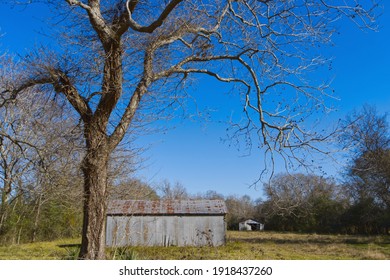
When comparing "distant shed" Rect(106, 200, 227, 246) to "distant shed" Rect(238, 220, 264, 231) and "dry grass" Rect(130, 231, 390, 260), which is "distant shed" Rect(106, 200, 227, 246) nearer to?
"dry grass" Rect(130, 231, 390, 260)

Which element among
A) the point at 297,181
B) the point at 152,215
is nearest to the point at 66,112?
the point at 297,181

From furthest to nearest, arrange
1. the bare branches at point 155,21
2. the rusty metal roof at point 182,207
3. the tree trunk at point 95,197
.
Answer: the rusty metal roof at point 182,207
the tree trunk at point 95,197
the bare branches at point 155,21

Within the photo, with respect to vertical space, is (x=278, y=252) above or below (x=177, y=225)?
below

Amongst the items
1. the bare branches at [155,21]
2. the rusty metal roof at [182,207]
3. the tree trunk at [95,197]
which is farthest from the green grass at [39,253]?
the rusty metal roof at [182,207]

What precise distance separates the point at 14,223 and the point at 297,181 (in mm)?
24197

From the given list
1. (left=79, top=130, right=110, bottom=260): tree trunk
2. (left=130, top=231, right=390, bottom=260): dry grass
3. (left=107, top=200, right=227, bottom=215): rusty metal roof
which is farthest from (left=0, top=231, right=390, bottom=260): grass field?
(left=107, top=200, right=227, bottom=215): rusty metal roof

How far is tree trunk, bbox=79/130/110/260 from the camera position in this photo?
6449mm

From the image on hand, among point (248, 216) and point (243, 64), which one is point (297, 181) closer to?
point (243, 64)

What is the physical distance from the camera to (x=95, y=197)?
6.54 meters

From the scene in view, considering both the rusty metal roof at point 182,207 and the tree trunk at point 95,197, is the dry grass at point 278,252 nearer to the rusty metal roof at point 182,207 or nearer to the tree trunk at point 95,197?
the tree trunk at point 95,197

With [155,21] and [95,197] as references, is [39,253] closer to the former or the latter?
[95,197]

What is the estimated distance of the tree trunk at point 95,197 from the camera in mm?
6449

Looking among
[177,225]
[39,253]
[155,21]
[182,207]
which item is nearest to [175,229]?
[177,225]

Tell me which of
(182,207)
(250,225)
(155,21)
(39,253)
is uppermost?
(155,21)
